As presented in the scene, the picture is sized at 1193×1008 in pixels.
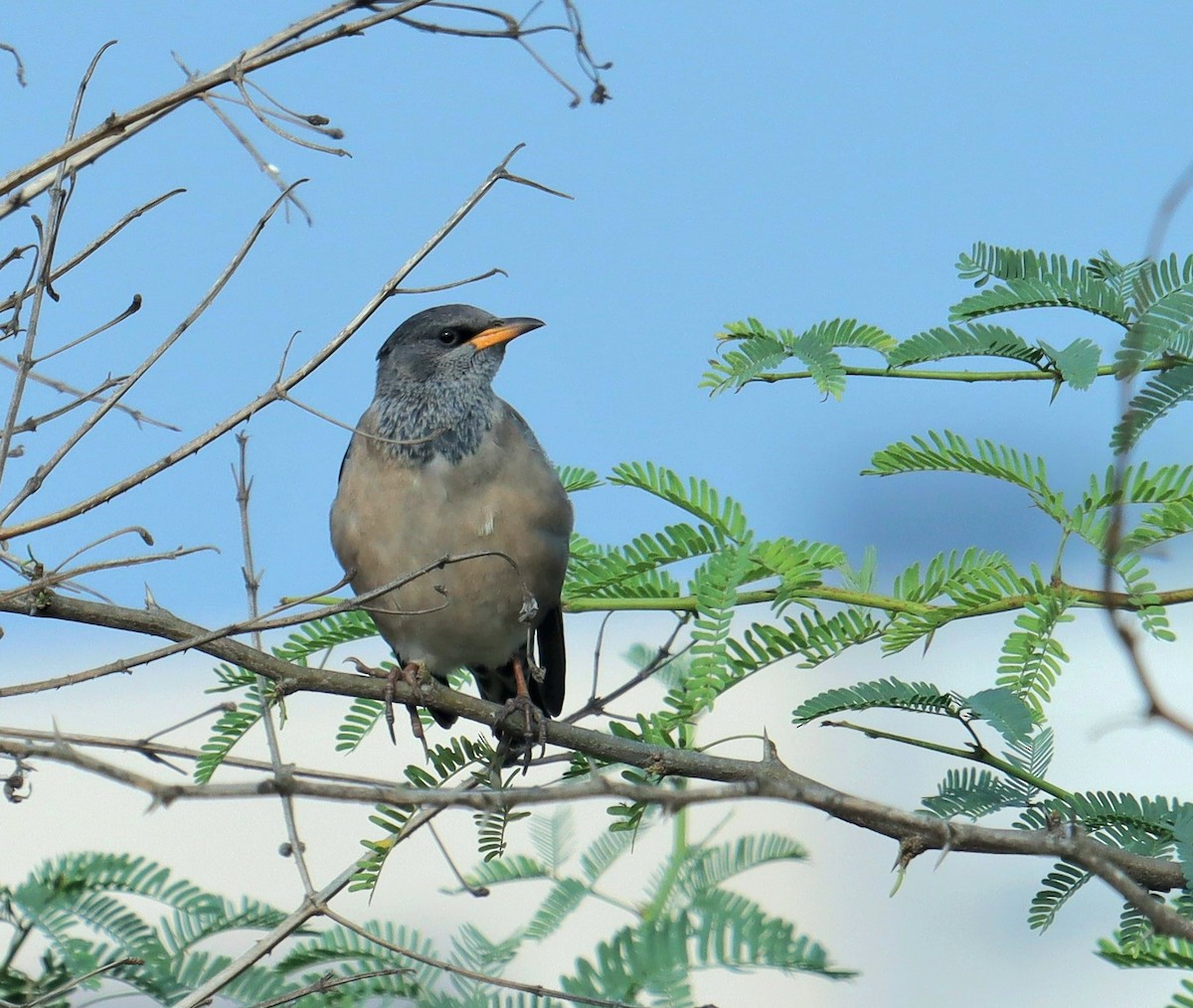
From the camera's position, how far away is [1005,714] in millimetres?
2406

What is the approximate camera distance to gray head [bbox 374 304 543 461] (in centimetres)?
450

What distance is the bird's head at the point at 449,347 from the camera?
4.61 metres

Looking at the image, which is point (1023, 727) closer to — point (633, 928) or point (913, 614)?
point (913, 614)

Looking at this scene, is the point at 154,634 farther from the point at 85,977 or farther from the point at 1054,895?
the point at 1054,895

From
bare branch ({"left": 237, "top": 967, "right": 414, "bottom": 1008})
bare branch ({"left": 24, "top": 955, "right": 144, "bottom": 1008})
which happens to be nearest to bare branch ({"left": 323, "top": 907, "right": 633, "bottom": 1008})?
bare branch ({"left": 237, "top": 967, "right": 414, "bottom": 1008})

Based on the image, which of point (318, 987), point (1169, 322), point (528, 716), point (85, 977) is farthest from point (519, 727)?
point (1169, 322)

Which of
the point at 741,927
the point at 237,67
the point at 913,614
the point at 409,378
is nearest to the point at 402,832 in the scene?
the point at 741,927

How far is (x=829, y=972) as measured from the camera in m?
2.16

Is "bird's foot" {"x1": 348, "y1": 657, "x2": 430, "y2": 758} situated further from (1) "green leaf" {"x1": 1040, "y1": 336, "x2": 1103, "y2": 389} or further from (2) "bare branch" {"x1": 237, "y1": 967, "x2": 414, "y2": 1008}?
(1) "green leaf" {"x1": 1040, "y1": 336, "x2": 1103, "y2": 389}

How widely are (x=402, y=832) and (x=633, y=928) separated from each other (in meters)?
0.50

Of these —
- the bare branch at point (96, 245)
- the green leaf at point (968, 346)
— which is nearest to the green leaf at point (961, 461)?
the green leaf at point (968, 346)

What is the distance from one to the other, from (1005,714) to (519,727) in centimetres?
124

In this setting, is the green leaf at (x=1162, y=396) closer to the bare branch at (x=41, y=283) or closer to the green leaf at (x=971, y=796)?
the green leaf at (x=971, y=796)

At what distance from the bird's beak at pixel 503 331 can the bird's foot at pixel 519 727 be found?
60.5 inches
